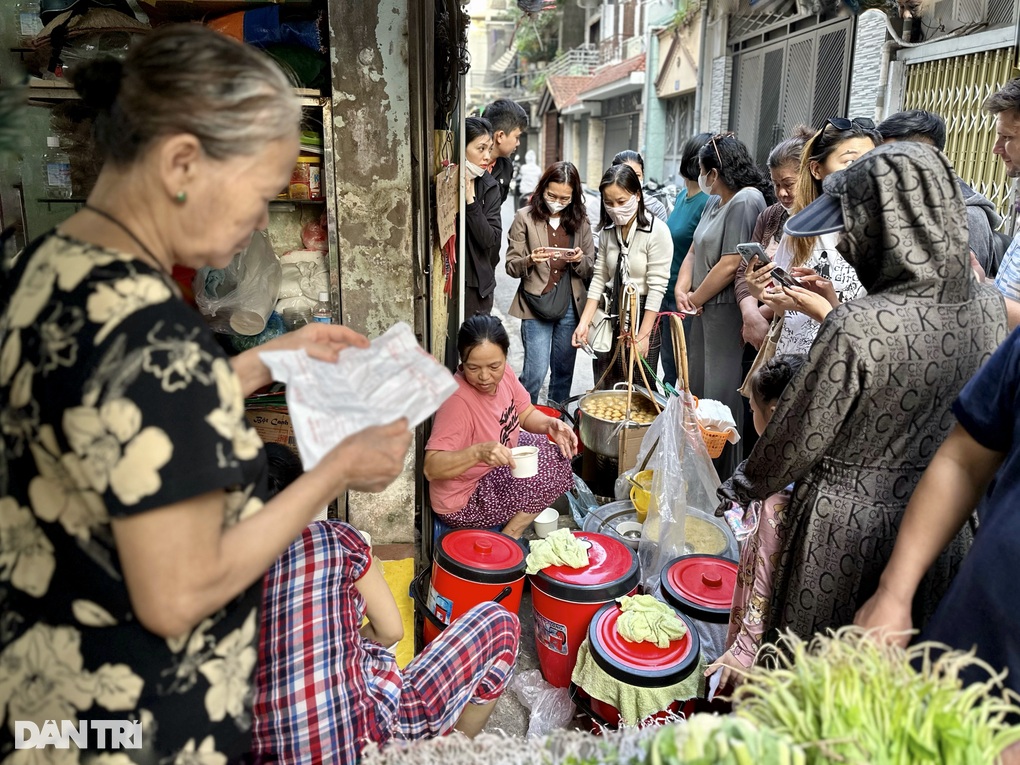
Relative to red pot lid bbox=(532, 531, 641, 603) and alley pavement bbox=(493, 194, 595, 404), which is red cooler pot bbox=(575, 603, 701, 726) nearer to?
red pot lid bbox=(532, 531, 641, 603)

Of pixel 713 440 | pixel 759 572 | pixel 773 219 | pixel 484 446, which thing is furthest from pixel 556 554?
pixel 773 219

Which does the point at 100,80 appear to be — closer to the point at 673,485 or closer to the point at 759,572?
the point at 759,572

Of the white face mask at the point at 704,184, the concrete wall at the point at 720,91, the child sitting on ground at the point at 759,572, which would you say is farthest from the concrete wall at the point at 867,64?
the child sitting on ground at the point at 759,572

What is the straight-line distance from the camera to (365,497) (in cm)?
281

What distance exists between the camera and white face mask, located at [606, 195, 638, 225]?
4410 millimetres

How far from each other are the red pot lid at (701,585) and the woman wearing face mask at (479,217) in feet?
8.77

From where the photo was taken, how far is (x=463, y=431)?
2945 mm

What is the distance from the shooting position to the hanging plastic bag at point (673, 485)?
308 centimetres

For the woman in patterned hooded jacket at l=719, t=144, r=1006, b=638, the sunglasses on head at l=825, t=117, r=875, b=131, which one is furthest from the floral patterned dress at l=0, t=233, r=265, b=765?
the sunglasses on head at l=825, t=117, r=875, b=131

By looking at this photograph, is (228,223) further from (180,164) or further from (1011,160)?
(1011,160)

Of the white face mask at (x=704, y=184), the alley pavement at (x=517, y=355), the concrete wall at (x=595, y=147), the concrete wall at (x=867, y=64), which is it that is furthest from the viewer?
the concrete wall at (x=595, y=147)

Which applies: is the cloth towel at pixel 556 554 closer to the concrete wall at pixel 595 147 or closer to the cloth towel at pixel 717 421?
the cloth towel at pixel 717 421

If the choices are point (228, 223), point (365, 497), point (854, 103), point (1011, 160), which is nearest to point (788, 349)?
point (1011, 160)

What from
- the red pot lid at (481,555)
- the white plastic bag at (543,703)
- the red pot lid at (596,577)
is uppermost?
the red pot lid at (481,555)
